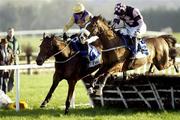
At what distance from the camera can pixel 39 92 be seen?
739 inches

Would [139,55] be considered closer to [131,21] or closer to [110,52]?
[131,21]

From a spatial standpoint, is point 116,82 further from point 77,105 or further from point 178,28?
point 178,28

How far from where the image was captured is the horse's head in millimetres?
11922

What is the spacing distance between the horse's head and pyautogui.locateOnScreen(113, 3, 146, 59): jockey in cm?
163

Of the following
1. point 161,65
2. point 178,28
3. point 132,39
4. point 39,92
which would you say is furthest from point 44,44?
point 178,28

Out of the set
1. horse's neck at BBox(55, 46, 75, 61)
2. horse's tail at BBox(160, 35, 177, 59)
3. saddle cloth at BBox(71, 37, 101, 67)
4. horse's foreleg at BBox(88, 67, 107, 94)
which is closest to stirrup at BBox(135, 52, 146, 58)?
horse's foreleg at BBox(88, 67, 107, 94)

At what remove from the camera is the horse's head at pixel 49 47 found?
11.9 meters

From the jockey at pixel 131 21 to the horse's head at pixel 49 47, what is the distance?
1.63m

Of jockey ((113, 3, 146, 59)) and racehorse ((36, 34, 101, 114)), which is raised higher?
jockey ((113, 3, 146, 59))

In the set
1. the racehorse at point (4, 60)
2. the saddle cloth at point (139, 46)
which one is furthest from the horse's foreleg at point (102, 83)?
the racehorse at point (4, 60)

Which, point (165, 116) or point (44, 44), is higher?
point (44, 44)

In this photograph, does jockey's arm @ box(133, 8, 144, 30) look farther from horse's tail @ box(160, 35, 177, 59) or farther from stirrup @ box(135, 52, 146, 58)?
horse's tail @ box(160, 35, 177, 59)

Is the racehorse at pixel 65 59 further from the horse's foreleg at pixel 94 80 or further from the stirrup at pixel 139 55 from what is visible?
the stirrup at pixel 139 55

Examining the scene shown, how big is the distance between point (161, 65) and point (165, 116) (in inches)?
147
